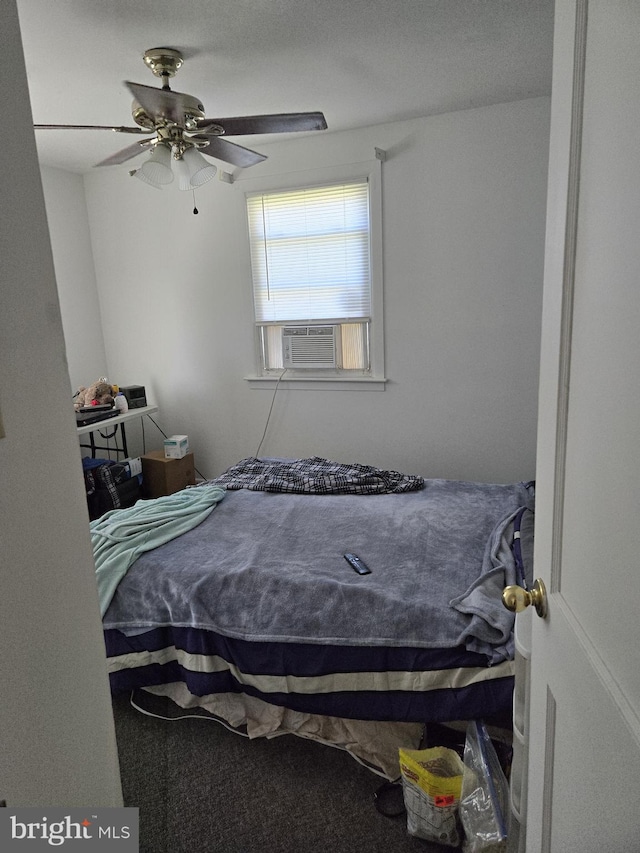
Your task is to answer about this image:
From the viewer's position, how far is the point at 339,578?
192 centimetres

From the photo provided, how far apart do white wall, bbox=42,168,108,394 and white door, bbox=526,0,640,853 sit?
12.7ft

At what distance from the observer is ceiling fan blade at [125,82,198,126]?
1776mm

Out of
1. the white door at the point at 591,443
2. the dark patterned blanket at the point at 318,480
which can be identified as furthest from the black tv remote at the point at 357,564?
the white door at the point at 591,443

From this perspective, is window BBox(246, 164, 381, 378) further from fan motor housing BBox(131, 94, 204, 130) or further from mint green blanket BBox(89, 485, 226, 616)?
fan motor housing BBox(131, 94, 204, 130)

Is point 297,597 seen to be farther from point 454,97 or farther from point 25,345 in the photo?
point 454,97

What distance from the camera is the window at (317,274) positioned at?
3.56 meters

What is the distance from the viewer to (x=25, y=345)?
84 cm

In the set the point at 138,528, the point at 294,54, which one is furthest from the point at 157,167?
the point at 138,528

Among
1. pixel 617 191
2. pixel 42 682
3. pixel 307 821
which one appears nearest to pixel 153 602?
pixel 307 821

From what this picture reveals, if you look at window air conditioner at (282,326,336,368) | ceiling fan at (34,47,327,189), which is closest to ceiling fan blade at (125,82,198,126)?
ceiling fan at (34,47,327,189)

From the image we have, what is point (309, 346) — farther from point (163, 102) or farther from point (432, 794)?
point (432, 794)

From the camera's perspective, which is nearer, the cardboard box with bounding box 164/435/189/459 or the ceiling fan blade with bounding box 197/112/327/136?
the ceiling fan blade with bounding box 197/112/327/136

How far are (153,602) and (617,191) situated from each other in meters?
1.85

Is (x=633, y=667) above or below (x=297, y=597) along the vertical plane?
above
